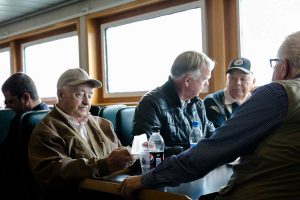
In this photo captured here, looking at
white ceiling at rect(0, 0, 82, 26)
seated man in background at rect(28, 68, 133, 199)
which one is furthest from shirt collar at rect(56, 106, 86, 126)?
white ceiling at rect(0, 0, 82, 26)

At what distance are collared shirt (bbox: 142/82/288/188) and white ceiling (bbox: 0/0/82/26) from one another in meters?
3.65

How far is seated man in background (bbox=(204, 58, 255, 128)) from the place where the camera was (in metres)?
2.84

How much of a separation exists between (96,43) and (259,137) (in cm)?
360

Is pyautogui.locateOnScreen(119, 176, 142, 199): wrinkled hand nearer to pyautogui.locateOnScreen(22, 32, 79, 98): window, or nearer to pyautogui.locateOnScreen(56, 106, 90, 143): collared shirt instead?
pyautogui.locateOnScreen(56, 106, 90, 143): collared shirt

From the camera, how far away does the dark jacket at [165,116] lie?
205 centimetres

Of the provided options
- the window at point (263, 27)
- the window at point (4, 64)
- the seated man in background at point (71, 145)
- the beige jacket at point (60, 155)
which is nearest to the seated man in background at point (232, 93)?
the window at point (263, 27)

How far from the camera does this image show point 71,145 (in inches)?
74.7

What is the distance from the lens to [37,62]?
18.1 ft

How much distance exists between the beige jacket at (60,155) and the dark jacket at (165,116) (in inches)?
11.8

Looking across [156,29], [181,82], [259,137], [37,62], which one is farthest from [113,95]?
[259,137]

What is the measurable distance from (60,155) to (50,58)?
12.1ft

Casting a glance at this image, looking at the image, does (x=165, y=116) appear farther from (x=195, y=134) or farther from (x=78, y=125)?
(x=78, y=125)

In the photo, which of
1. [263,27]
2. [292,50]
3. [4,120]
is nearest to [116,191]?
[292,50]

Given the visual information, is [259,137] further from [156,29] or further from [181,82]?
[156,29]
